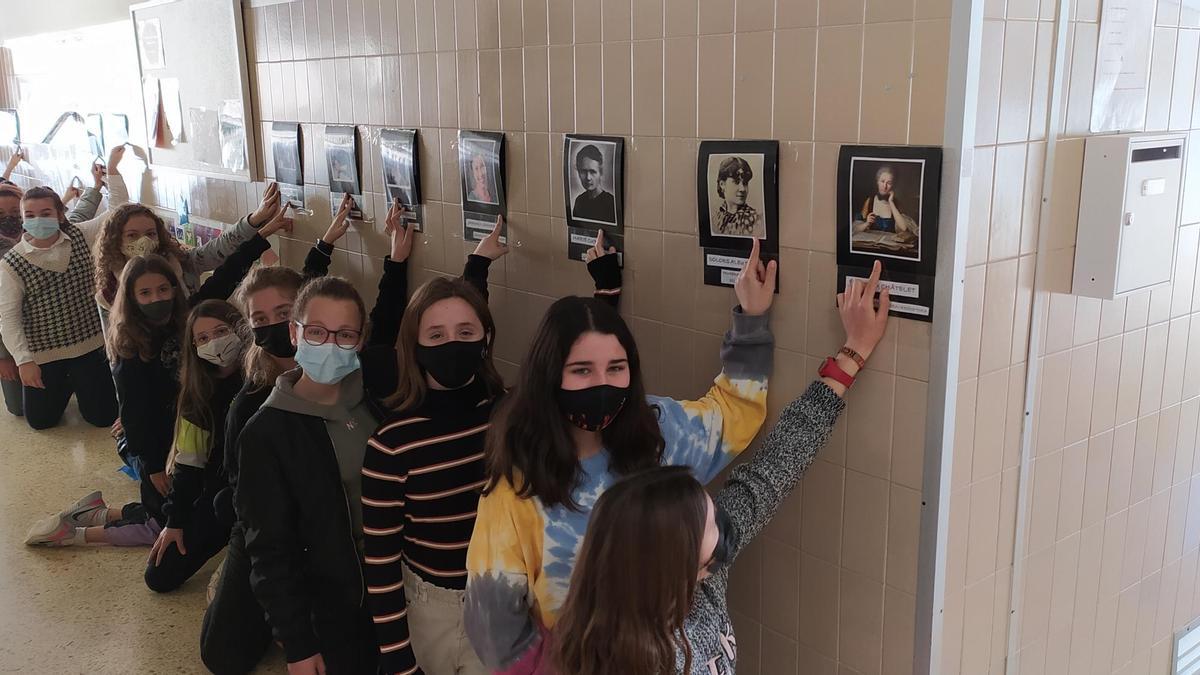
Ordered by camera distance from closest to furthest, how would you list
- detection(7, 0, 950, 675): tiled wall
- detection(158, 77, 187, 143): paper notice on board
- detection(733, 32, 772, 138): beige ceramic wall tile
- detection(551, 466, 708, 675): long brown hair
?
detection(551, 466, 708, 675): long brown hair → detection(7, 0, 950, 675): tiled wall → detection(733, 32, 772, 138): beige ceramic wall tile → detection(158, 77, 187, 143): paper notice on board

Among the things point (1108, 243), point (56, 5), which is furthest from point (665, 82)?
point (56, 5)

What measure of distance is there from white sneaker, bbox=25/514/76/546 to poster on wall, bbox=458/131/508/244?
2321 mm

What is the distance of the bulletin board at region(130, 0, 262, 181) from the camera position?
418 centimetres

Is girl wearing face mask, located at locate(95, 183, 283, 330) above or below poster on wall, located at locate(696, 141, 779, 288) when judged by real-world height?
below

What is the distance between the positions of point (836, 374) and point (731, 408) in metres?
0.28

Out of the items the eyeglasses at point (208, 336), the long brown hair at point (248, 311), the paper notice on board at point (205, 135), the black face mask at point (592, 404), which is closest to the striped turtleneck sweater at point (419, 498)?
the black face mask at point (592, 404)

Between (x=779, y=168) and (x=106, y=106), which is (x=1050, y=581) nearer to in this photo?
(x=779, y=168)

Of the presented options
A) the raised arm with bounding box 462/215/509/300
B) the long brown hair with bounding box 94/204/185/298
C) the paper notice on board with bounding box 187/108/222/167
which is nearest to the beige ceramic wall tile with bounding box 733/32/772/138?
the raised arm with bounding box 462/215/509/300

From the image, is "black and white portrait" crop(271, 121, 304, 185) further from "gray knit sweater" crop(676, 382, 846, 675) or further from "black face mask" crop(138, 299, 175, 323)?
"gray knit sweater" crop(676, 382, 846, 675)

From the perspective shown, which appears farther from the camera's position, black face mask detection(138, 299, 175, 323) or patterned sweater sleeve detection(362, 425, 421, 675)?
black face mask detection(138, 299, 175, 323)

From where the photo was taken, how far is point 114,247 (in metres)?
4.12

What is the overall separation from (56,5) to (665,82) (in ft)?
18.3

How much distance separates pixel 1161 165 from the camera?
2059mm

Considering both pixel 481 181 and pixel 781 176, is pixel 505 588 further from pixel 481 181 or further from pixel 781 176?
pixel 481 181
